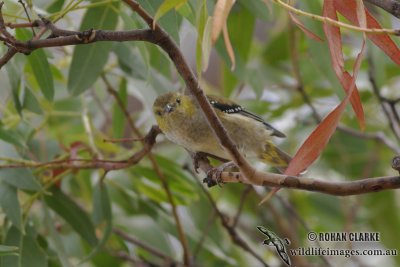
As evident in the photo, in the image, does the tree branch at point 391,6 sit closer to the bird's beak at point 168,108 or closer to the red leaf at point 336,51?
the red leaf at point 336,51

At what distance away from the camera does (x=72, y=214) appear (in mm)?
1924

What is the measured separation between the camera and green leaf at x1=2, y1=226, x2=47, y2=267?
5.44 ft

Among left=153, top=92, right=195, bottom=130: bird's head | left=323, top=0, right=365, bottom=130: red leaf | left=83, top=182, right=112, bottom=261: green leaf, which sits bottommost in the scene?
left=83, top=182, right=112, bottom=261: green leaf

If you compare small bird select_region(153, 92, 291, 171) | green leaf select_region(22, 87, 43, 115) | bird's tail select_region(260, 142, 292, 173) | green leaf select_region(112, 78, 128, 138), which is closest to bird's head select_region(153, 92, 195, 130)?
small bird select_region(153, 92, 291, 171)

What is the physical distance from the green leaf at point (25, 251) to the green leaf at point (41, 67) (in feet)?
1.21

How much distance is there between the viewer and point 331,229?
9.10 feet

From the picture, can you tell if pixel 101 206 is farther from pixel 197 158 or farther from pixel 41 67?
pixel 41 67

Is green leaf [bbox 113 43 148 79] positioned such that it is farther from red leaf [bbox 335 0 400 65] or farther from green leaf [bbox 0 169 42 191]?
red leaf [bbox 335 0 400 65]

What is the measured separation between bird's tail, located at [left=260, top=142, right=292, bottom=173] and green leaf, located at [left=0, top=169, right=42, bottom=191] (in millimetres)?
869

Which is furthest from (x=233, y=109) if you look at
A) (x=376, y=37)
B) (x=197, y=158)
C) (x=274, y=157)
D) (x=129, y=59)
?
(x=376, y=37)

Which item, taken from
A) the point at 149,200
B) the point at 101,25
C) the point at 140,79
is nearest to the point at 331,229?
the point at 149,200

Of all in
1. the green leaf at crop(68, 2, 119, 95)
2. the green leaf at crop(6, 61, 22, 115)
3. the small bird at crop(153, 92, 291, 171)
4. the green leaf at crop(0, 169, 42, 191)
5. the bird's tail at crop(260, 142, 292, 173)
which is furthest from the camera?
the bird's tail at crop(260, 142, 292, 173)

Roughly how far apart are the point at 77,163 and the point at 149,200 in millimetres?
486

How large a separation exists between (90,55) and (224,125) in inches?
23.5
